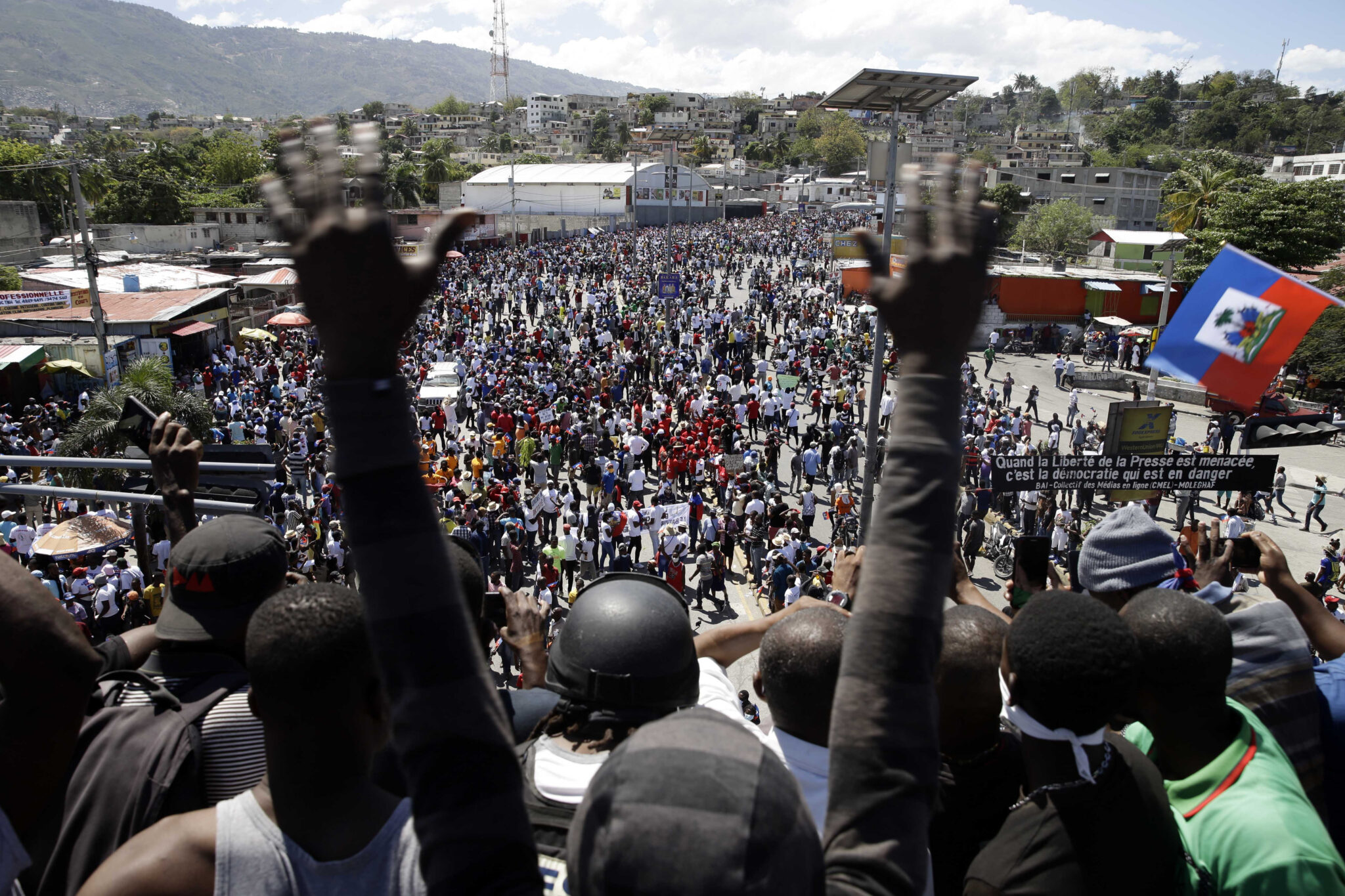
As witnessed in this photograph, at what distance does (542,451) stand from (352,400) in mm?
15320

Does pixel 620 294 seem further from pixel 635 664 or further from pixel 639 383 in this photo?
pixel 635 664

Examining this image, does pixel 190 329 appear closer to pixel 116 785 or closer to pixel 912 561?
pixel 116 785

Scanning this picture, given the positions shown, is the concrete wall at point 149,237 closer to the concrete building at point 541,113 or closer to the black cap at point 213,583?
the black cap at point 213,583

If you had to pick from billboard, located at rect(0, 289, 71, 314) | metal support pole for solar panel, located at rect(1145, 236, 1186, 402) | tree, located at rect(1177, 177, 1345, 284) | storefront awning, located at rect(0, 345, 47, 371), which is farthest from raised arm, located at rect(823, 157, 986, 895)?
tree, located at rect(1177, 177, 1345, 284)

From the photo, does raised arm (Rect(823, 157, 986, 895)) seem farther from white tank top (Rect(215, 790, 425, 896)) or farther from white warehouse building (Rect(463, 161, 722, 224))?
white warehouse building (Rect(463, 161, 722, 224))

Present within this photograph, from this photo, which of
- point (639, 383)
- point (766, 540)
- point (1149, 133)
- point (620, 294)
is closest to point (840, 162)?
point (1149, 133)

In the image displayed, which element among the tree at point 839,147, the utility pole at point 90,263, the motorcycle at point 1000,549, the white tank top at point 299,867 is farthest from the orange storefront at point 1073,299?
the tree at point 839,147

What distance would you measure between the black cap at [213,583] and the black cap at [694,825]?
5.50 feet

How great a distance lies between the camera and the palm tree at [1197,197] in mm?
40000

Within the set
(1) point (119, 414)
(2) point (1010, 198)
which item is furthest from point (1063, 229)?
(1) point (119, 414)

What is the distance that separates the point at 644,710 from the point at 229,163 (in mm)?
94279

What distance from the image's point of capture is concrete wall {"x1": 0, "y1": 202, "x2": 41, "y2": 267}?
42531mm

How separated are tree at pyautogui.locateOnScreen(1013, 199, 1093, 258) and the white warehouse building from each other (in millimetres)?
30790

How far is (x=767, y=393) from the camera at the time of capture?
789 inches
